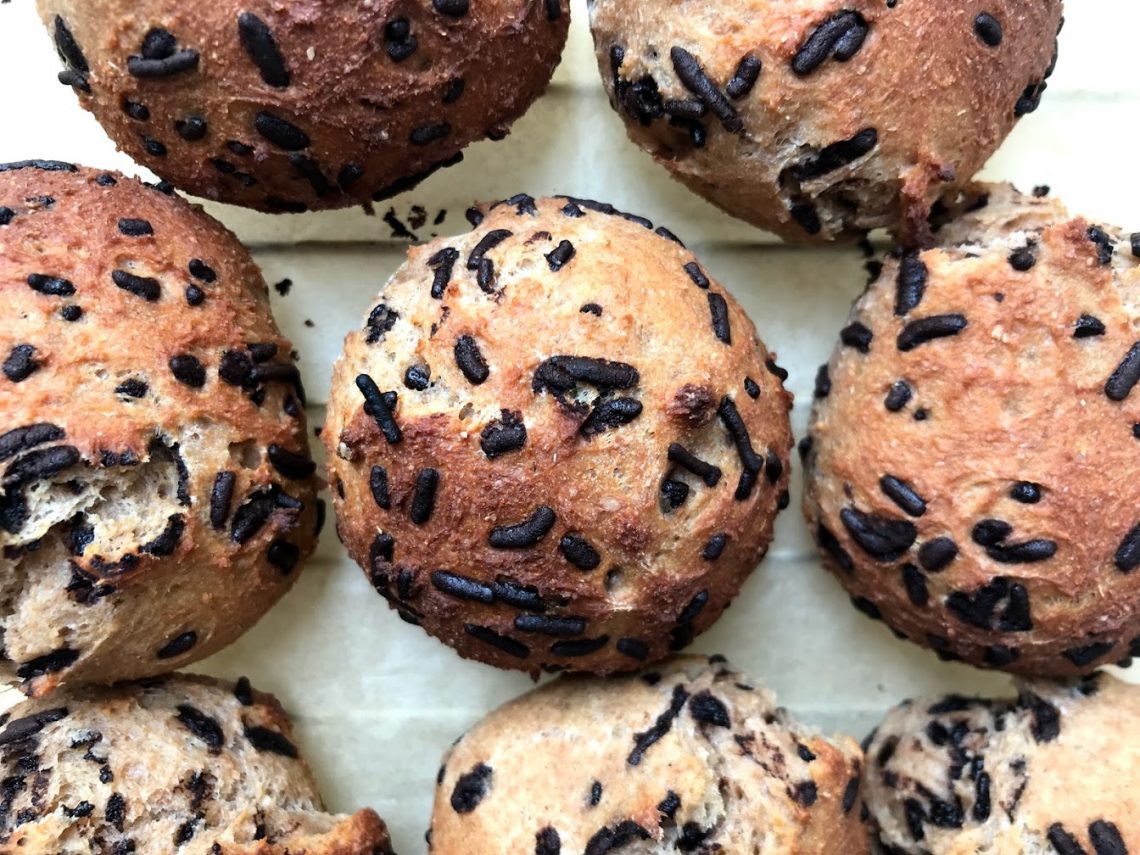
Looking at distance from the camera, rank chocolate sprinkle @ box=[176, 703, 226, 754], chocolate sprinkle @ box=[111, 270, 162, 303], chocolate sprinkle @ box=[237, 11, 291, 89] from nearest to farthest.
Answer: chocolate sprinkle @ box=[237, 11, 291, 89], chocolate sprinkle @ box=[111, 270, 162, 303], chocolate sprinkle @ box=[176, 703, 226, 754]

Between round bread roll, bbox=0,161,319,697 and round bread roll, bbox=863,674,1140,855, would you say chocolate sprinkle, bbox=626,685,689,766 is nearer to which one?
round bread roll, bbox=863,674,1140,855

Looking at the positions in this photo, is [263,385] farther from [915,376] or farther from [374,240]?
[915,376]

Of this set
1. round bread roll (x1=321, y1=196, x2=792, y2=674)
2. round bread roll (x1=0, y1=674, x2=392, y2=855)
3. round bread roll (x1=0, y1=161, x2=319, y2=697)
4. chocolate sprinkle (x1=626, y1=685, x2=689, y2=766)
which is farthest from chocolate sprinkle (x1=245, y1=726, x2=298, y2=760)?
chocolate sprinkle (x1=626, y1=685, x2=689, y2=766)

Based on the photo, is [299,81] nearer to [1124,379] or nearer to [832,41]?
[832,41]

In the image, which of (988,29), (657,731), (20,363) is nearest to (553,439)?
(657,731)

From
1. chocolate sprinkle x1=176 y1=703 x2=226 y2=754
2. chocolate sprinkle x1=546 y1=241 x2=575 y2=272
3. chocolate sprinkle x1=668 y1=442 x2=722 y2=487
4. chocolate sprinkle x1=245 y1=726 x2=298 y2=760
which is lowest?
chocolate sprinkle x1=245 y1=726 x2=298 y2=760

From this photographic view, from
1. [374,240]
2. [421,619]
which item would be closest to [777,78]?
[374,240]
